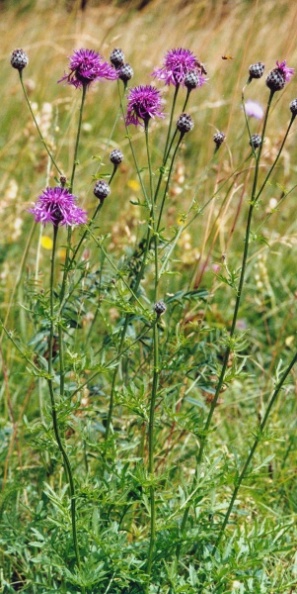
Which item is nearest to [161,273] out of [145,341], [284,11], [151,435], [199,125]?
[151,435]

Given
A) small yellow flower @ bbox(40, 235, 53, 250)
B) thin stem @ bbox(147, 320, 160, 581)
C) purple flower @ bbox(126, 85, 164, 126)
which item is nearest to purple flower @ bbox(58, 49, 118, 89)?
purple flower @ bbox(126, 85, 164, 126)

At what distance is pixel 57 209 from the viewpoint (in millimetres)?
1306

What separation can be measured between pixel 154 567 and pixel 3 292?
51.4 inches

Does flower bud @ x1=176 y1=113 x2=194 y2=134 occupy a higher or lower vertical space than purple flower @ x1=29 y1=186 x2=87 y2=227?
higher

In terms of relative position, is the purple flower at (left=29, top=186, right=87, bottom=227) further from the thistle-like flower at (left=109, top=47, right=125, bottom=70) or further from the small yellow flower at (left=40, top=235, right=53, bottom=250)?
the small yellow flower at (left=40, top=235, right=53, bottom=250)

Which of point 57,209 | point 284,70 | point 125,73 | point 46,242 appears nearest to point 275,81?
point 284,70

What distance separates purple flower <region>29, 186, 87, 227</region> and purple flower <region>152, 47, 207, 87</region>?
1.06 feet

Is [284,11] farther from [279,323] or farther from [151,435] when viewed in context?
[151,435]

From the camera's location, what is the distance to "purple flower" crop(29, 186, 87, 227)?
4.27 ft

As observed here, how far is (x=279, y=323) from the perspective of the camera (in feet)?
9.51

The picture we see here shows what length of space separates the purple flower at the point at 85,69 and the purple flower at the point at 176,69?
0.35 feet

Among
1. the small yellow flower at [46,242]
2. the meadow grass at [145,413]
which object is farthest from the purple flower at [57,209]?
the small yellow flower at [46,242]

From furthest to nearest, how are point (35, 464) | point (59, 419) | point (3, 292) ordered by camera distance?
point (3, 292) < point (35, 464) < point (59, 419)

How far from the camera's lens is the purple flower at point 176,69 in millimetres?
1491
